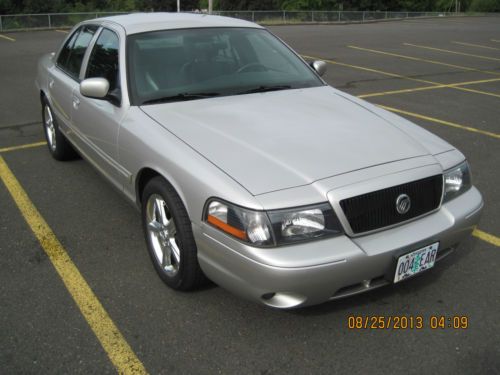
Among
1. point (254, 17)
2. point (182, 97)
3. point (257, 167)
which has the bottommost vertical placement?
point (257, 167)

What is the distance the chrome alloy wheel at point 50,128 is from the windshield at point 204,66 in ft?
6.61

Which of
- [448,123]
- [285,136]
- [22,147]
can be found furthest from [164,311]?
[448,123]

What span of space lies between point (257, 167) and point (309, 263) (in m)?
0.59

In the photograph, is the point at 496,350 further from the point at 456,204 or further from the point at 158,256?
the point at 158,256

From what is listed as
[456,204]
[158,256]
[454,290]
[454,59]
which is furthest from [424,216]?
[454,59]

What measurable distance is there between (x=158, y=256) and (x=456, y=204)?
73.1 inches

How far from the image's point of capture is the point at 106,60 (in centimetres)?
391

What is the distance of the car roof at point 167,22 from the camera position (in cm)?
389

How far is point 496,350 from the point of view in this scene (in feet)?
8.60

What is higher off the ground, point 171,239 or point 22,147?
point 171,239

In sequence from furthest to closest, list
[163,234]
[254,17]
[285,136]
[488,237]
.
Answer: [254,17] < [488,237] < [163,234] < [285,136]

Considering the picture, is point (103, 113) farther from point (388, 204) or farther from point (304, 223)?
point (388, 204)

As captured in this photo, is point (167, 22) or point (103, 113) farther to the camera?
point (167, 22)
